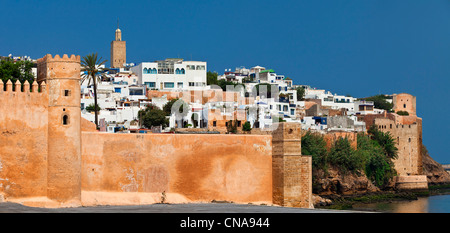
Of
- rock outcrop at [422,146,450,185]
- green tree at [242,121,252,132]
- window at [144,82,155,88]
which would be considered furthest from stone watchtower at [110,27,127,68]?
green tree at [242,121,252,132]

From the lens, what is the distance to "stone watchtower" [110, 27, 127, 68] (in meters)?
72.5

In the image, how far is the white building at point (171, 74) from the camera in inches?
2331

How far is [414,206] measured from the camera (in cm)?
4400

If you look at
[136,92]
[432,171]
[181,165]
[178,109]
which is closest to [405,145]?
[432,171]

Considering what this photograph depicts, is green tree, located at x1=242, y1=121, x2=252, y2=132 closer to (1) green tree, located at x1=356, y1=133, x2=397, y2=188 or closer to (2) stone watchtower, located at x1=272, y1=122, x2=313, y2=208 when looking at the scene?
(1) green tree, located at x1=356, y1=133, x2=397, y2=188

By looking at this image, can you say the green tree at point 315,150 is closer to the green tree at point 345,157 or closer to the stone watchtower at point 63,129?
the green tree at point 345,157

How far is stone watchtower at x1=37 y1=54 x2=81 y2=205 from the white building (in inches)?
1371

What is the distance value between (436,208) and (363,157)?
17.9 ft

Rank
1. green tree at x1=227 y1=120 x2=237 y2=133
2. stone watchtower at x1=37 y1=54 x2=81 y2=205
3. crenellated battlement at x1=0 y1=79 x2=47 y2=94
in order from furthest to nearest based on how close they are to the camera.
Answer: green tree at x1=227 y1=120 x2=237 y2=133 → stone watchtower at x1=37 y1=54 x2=81 y2=205 → crenellated battlement at x1=0 y1=79 x2=47 y2=94

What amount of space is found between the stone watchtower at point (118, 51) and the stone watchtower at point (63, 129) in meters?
49.2

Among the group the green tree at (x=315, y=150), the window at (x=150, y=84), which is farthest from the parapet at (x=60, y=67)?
the window at (x=150, y=84)

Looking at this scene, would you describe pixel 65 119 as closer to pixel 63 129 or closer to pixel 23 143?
pixel 63 129

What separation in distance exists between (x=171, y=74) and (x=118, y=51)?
1454cm

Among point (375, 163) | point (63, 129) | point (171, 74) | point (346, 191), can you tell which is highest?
point (171, 74)
